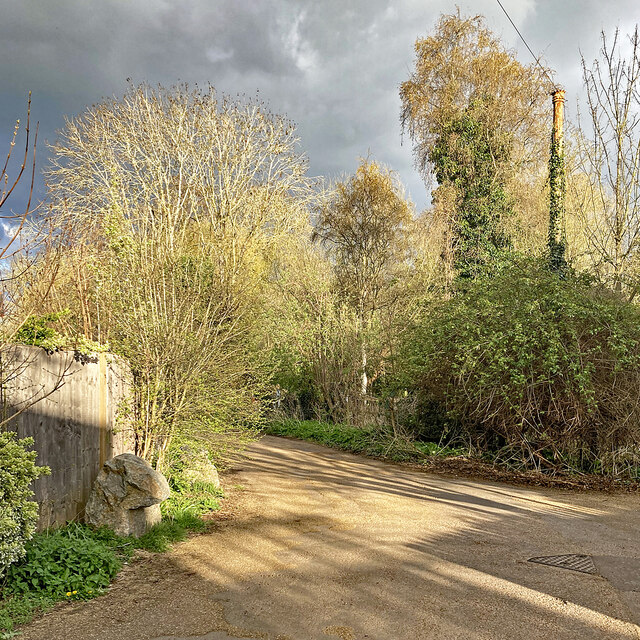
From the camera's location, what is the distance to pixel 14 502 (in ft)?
13.5

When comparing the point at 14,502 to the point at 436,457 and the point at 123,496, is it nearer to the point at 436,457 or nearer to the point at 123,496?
the point at 123,496

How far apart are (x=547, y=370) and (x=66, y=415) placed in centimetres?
740

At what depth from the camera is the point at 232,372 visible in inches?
332

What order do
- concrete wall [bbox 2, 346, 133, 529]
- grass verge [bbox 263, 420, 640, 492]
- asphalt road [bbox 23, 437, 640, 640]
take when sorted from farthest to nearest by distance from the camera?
grass verge [bbox 263, 420, 640, 492]
concrete wall [bbox 2, 346, 133, 529]
asphalt road [bbox 23, 437, 640, 640]

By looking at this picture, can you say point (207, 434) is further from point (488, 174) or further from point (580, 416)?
point (488, 174)

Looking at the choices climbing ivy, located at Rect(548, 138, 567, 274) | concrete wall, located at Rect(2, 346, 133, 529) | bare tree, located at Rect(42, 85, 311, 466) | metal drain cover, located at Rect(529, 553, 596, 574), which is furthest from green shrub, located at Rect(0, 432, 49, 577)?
climbing ivy, located at Rect(548, 138, 567, 274)

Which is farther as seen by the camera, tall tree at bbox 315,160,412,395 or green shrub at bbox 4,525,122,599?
tall tree at bbox 315,160,412,395

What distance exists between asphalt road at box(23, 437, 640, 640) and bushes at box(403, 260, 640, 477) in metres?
1.47

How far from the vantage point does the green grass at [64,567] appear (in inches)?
162

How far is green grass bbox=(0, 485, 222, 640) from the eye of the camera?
4109mm

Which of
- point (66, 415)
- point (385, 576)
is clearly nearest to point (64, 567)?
point (66, 415)

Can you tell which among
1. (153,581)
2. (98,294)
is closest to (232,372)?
(98,294)

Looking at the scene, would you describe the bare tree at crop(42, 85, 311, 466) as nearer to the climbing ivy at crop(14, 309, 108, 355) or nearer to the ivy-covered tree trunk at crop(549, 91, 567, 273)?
the climbing ivy at crop(14, 309, 108, 355)

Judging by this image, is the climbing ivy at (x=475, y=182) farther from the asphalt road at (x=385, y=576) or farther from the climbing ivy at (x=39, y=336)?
the climbing ivy at (x=39, y=336)
